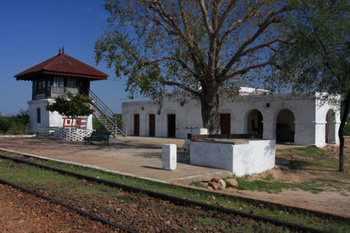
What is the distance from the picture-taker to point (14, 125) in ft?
108

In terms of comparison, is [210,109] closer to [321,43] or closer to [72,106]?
→ [321,43]

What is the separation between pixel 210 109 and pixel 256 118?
1187cm

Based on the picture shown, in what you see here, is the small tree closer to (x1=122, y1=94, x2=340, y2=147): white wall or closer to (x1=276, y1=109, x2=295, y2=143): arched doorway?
(x1=122, y1=94, x2=340, y2=147): white wall

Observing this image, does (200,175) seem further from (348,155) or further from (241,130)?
(241,130)

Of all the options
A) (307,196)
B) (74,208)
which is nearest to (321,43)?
(307,196)

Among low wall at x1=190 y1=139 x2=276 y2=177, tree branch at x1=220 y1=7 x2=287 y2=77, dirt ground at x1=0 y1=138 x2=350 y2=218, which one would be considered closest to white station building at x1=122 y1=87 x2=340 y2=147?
tree branch at x1=220 y1=7 x2=287 y2=77

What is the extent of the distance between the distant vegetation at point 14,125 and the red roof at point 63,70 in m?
4.16

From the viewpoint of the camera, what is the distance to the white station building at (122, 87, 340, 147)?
23953mm

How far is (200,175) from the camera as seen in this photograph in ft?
35.4

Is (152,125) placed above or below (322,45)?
below

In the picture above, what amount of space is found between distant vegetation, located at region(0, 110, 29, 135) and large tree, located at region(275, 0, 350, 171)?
2650cm

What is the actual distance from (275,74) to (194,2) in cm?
583

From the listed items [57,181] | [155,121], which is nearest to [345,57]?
[57,181]

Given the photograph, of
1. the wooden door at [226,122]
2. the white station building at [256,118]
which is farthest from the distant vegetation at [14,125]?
the wooden door at [226,122]
